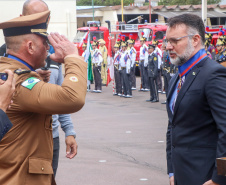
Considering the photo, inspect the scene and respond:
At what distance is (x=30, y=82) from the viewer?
2.93 meters

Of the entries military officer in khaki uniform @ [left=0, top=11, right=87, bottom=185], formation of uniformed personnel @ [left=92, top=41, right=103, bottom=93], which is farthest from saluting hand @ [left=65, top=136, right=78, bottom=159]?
→ formation of uniformed personnel @ [left=92, top=41, right=103, bottom=93]

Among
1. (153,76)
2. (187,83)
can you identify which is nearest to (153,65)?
(153,76)

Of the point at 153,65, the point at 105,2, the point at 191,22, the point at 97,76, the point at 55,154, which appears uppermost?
the point at 191,22

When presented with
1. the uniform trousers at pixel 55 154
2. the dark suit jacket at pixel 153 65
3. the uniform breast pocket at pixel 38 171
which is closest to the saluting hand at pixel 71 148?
the uniform trousers at pixel 55 154

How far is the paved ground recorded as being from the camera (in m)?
7.19

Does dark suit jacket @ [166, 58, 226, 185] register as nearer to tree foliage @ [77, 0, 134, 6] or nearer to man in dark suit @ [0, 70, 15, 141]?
man in dark suit @ [0, 70, 15, 141]

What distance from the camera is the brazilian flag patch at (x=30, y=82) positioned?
290 cm

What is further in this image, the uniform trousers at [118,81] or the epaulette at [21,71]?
the uniform trousers at [118,81]

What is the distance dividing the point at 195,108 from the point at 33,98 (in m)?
1.05

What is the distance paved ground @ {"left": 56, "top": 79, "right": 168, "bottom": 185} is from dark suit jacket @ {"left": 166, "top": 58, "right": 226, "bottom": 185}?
3.54 meters

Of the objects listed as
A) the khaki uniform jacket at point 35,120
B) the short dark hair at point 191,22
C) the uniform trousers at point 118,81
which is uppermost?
the short dark hair at point 191,22

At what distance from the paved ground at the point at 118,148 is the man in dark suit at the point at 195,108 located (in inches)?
139

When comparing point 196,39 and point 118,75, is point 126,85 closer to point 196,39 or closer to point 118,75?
point 118,75

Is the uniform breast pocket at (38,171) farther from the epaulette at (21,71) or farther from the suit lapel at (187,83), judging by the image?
the suit lapel at (187,83)
